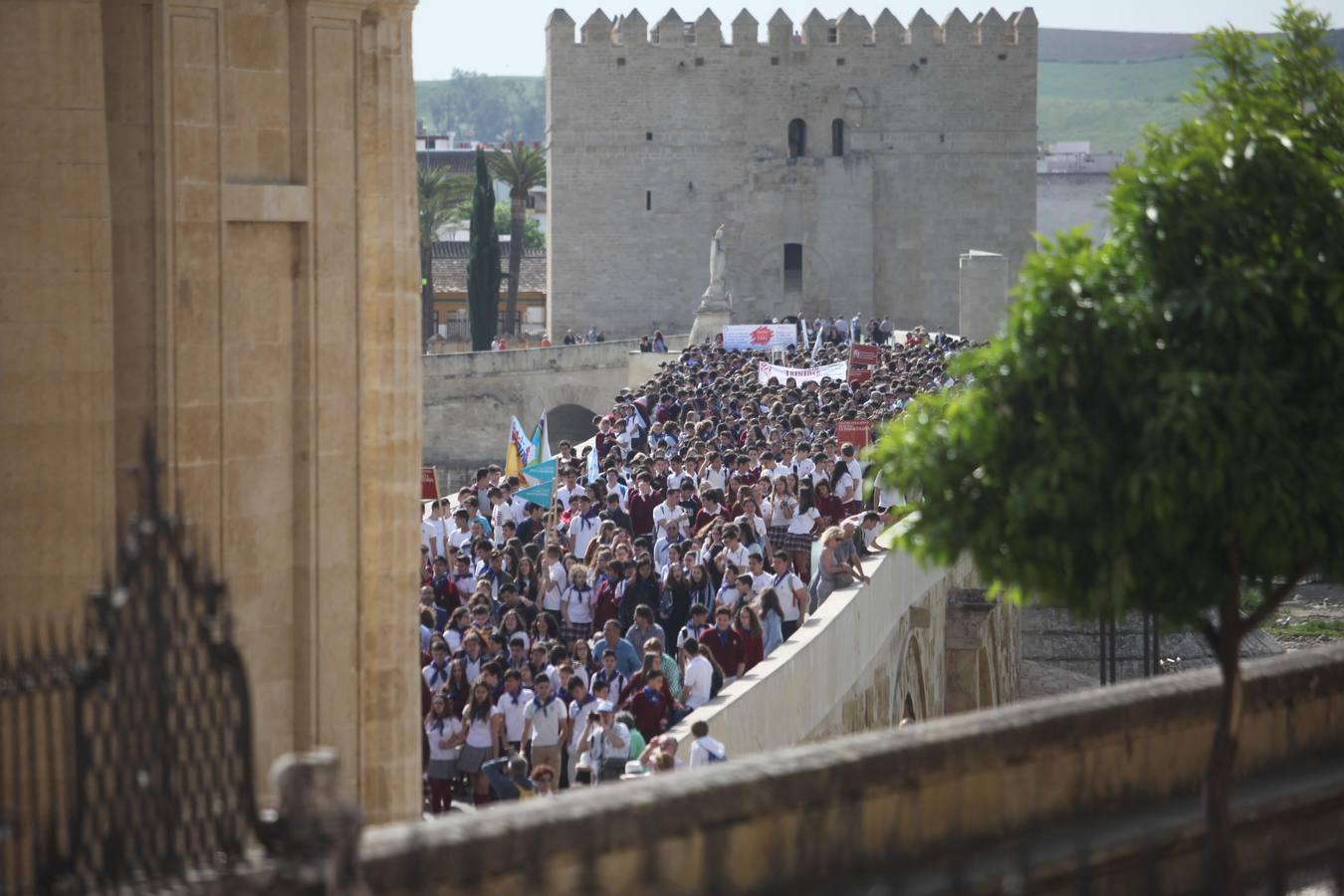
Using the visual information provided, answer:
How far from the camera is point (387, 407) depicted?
29.6 ft

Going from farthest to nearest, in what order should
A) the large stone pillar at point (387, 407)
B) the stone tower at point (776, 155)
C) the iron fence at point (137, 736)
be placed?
the stone tower at point (776, 155)
the large stone pillar at point (387, 407)
the iron fence at point (137, 736)

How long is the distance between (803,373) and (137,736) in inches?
934

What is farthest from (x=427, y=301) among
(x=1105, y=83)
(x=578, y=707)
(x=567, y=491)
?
(x=1105, y=83)

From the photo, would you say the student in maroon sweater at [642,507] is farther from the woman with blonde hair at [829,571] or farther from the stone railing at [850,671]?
the woman with blonde hair at [829,571]

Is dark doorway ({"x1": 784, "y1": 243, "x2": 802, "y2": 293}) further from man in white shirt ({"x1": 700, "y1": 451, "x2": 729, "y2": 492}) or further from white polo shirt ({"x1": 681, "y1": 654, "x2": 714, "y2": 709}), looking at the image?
white polo shirt ({"x1": 681, "y1": 654, "x2": 714, "y2": 709})

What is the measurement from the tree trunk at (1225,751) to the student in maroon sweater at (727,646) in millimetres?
6491

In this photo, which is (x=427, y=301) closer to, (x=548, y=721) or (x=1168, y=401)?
(x=548, y=721)

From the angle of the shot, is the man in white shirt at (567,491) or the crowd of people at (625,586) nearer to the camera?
the crowd of people at (625,586)

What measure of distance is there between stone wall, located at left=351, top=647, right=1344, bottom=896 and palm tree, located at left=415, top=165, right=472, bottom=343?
2055 inches

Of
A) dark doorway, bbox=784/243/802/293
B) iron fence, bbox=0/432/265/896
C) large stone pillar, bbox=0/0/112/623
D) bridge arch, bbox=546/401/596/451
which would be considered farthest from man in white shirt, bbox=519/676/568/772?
dark doorway, bbox=784/243/802/293

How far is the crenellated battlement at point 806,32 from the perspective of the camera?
58.8 metres

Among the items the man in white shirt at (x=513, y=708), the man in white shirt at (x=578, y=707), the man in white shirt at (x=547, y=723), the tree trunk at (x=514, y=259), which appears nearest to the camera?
the man in white shirt at (x=578, y=707)

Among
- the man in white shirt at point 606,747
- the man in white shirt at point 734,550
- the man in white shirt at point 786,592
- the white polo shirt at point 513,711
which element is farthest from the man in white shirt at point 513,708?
the man in white shirt at point 734,550

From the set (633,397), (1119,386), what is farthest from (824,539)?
(633,397)
